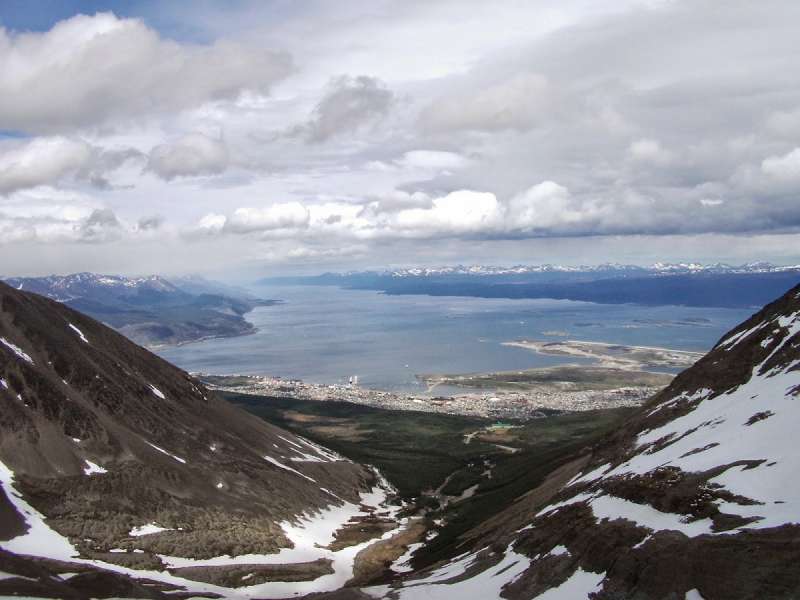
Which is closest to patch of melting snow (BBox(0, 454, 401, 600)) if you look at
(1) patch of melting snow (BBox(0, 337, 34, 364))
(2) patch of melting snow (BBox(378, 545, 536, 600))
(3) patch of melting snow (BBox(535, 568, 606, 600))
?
(2) patch of melting snow (BBox(378, 545, 536, 600))

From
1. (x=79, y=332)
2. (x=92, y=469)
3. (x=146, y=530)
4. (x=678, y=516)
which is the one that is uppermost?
(x=79, y=332)

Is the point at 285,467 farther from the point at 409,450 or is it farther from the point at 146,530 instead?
the point at 409,450

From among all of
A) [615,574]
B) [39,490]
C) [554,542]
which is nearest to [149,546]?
[39,490]

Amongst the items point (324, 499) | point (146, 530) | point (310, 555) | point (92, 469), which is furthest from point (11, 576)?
point (324, 499)

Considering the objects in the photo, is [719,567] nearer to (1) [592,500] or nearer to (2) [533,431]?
(1) [592,500]

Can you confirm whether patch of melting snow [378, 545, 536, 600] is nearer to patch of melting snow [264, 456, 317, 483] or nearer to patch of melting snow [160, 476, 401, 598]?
patch of melting snow [160, 476, 401, 598]

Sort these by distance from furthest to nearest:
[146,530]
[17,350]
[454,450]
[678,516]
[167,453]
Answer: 1. [454,450]
2. [17,350]
3. [167,453]
4. [146,530]
5. [678,516]
